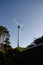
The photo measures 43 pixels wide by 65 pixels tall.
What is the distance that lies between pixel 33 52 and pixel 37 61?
2022 mm

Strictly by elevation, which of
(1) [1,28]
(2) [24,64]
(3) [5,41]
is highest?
(1) [1,28]

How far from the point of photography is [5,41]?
2736 inches

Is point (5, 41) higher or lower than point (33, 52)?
higher

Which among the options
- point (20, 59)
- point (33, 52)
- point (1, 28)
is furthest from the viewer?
point (1, 28)

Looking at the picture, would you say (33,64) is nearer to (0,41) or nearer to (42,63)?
(42,63)

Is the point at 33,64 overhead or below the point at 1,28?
below

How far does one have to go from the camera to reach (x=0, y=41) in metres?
70.9

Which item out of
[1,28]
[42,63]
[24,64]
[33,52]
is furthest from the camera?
[1,28]

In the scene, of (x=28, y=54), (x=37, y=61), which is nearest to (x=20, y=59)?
(x=28, y=54)

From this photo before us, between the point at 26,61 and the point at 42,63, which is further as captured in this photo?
the point at 26,61

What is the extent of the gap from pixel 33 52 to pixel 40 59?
7.38 ft

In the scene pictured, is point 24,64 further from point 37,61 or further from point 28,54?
point 37,61

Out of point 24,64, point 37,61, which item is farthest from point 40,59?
point 24,64

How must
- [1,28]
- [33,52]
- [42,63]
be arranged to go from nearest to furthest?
[42,63] → [33,52] → [1,28]
